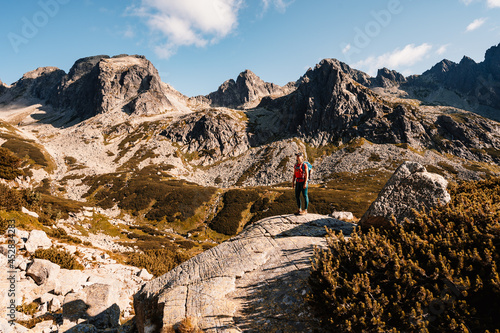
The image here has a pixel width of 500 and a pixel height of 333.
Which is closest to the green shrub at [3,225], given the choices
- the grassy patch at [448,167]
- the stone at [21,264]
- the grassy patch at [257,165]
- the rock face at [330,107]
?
the stone at [21,264]

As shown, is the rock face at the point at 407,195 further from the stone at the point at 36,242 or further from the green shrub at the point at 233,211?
the green shrub at the point at 233,211

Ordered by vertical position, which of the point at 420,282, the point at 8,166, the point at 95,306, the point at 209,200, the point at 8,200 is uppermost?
the point at 8,166

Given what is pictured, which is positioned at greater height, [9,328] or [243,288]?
[243,288]

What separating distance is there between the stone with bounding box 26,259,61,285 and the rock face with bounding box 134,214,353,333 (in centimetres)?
637

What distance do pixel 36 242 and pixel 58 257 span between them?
199 cm

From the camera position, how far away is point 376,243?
22.1 feet

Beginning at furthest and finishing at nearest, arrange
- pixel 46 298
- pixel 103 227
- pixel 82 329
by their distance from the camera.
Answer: pixel 103 227
pixel 46 298
pixel 82 329

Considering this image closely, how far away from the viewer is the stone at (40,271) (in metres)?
11.8

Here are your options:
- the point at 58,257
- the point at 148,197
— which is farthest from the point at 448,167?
the point at 58,257

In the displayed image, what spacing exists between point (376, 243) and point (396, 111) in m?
183

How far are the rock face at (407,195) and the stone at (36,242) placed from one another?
19.9m

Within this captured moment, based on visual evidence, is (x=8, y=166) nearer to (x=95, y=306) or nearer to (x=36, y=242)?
(x=36, y=242)

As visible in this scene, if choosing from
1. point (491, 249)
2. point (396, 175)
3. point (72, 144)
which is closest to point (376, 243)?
point (491, 249)

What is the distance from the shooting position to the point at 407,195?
9.92 metres
